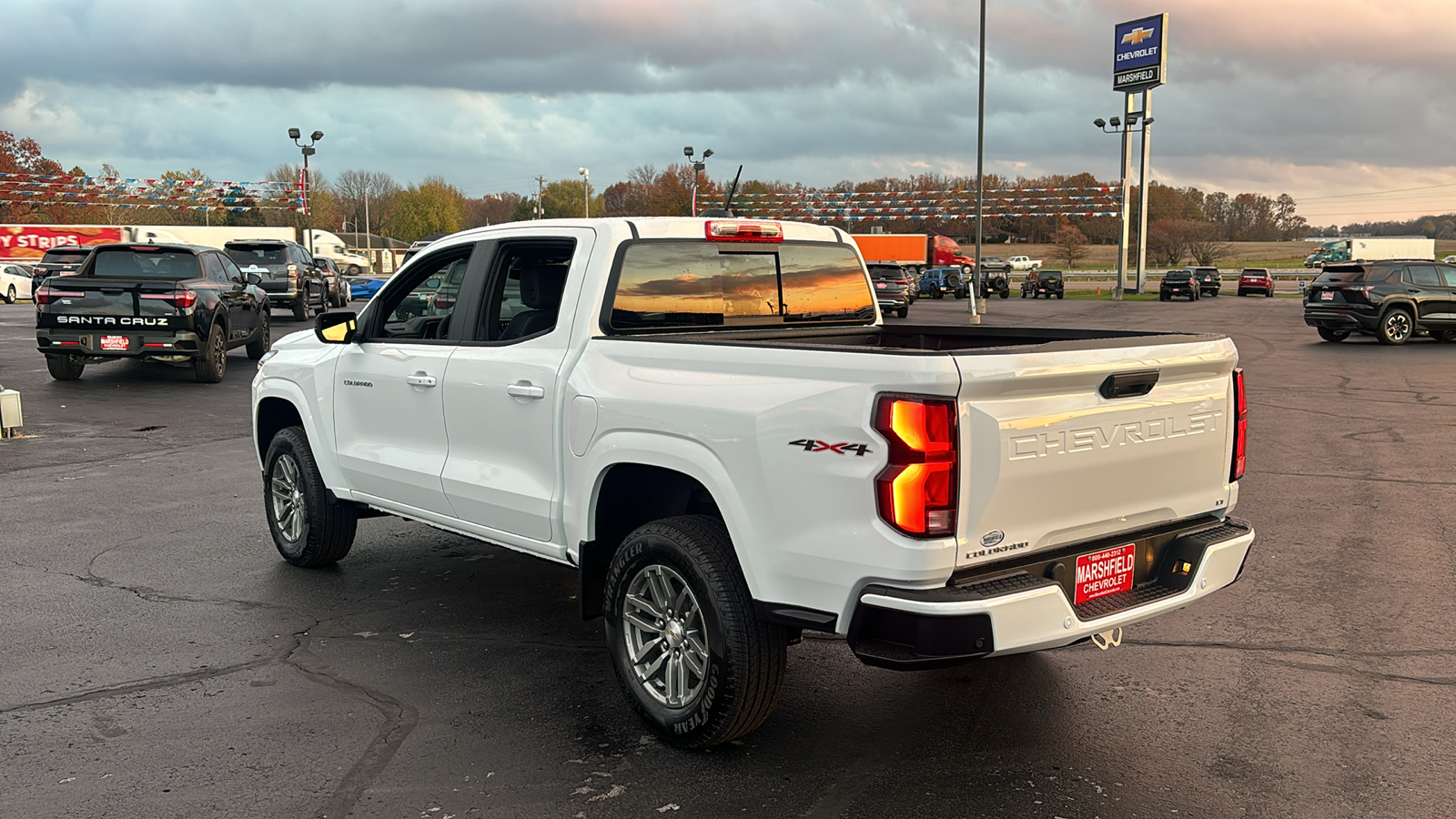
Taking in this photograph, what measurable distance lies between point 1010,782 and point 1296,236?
14220cm

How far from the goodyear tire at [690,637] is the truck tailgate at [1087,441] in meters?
0.84

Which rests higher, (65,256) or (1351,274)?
(65,256)

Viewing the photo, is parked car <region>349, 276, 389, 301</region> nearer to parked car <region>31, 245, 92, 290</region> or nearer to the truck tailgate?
parked car <region>31, 245, 92, 290</region>

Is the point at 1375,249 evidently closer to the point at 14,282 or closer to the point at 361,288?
the point at 361,288

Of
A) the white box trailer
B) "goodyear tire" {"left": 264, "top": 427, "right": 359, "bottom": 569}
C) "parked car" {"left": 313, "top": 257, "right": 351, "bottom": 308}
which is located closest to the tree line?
the white box trailer

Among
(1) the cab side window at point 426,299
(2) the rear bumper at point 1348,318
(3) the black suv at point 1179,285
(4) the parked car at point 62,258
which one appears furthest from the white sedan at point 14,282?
(3) the black suv at point 1179,285

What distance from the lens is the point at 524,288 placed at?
5301mm

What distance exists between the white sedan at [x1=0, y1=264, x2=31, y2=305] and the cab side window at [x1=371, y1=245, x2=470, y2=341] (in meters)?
42.8

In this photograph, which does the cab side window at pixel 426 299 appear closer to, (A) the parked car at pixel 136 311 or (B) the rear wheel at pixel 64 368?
(A) the parked car at pixel 136 311

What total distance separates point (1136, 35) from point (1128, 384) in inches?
2564

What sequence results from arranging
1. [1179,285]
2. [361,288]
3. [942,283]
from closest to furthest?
[361,288], [1179,285], [942,283]

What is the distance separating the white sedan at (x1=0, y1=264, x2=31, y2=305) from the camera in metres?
42.0

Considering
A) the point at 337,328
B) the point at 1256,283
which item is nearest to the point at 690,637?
the point at 337,328

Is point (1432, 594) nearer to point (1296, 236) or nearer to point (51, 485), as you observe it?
point (51, 485)
